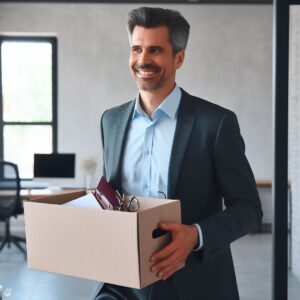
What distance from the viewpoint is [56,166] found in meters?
5.40

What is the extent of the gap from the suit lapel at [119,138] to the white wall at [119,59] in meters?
4.62

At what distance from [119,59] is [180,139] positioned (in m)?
4.86

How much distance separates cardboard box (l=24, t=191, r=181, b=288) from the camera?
37.1 inches

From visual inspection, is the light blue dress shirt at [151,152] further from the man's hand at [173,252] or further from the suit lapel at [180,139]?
the man's hand at [173,252]

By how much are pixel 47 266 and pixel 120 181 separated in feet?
1.10

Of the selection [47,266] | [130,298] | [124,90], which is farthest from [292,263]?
[47,266]

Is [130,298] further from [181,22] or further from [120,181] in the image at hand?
[181,22]

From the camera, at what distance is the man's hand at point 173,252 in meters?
0.99

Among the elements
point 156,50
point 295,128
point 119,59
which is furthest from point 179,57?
point 119,59

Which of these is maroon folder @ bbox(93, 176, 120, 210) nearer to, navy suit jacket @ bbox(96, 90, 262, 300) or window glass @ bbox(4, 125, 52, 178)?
navy suit jacket @ bbox(96, 90, 262, 300)

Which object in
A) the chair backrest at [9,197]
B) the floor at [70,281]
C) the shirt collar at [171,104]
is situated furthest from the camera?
the chair backrest at [9,197]

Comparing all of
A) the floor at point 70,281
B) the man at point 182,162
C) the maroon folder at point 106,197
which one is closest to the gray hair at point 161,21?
the man at point 182,162

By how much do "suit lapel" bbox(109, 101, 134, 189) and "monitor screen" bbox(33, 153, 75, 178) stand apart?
4045 millimetres

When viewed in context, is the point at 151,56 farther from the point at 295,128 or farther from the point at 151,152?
the point at 295,128
